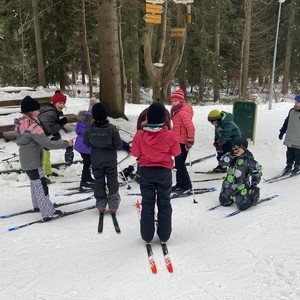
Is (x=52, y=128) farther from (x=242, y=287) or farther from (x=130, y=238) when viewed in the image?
(x=242, y=287)

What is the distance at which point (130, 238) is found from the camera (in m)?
4.52

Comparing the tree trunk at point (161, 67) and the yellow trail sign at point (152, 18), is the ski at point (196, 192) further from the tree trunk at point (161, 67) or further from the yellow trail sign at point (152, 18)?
the tree trunk at point (161, 67)

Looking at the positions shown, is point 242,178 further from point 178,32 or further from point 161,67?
point 161,67

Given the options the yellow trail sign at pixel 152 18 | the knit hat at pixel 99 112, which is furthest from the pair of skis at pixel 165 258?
the yellow trail sign at pixel 152 18

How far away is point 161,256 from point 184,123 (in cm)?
276

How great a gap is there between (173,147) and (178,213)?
5.63 feet

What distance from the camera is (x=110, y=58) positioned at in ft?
34.4

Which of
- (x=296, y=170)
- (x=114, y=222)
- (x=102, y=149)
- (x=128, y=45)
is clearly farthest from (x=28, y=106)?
(x=128, y=45)

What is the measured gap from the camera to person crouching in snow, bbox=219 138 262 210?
17.4 ft

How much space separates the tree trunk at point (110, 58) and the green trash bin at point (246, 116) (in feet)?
12.7

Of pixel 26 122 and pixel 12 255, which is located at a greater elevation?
pixel 26 122

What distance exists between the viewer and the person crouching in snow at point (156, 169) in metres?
4.04

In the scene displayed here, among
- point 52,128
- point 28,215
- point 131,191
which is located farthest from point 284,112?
point 28,215

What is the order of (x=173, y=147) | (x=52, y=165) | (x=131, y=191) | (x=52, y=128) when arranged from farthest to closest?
(x=52, y=165), (x=131, y=191), (x=52, y=128), (x=173, y=147)
